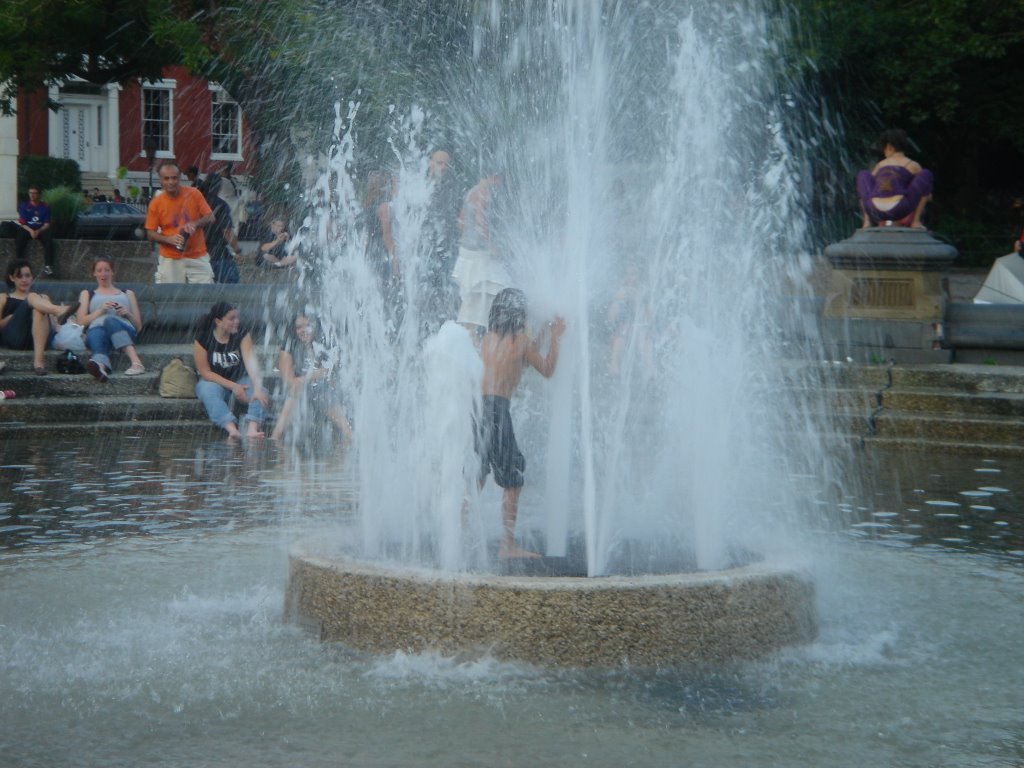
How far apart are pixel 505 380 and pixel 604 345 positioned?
6.23 meters

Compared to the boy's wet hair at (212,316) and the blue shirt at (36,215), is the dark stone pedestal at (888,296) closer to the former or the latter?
the boy's wet hair at (212,316)

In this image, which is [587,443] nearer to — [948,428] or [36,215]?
[948,428]

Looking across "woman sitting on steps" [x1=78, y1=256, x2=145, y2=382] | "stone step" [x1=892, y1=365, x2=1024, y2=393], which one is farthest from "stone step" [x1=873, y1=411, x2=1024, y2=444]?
"woman sitting on steps" [x1=78, y1=256, x2=145, y2=382]

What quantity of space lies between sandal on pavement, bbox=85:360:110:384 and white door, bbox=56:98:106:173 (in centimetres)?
3883

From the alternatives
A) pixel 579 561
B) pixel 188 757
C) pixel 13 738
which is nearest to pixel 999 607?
pixel 579 561

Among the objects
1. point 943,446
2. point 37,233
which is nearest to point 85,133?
point 37,233

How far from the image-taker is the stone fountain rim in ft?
16.7

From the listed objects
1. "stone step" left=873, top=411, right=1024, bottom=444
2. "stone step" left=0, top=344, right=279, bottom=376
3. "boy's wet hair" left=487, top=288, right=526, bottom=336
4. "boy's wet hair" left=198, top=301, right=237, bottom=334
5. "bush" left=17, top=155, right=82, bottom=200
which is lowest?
"stone step" left=873, top=411, right=1024, bottom=444

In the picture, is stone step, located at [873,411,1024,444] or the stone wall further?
the stone wall

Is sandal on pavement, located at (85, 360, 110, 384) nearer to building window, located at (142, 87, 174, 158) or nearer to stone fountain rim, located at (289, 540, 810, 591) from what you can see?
stone fountain rim, located at (289, 540, 810, 591)

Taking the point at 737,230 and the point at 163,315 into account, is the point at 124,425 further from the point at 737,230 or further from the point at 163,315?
the point at 737,230

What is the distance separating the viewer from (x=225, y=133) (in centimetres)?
4725

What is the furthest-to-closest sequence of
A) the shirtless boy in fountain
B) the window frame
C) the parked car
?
1. the window frame
2. the parked car
3. the shirtless boy in fountain

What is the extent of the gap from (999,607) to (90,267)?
15215 mm
